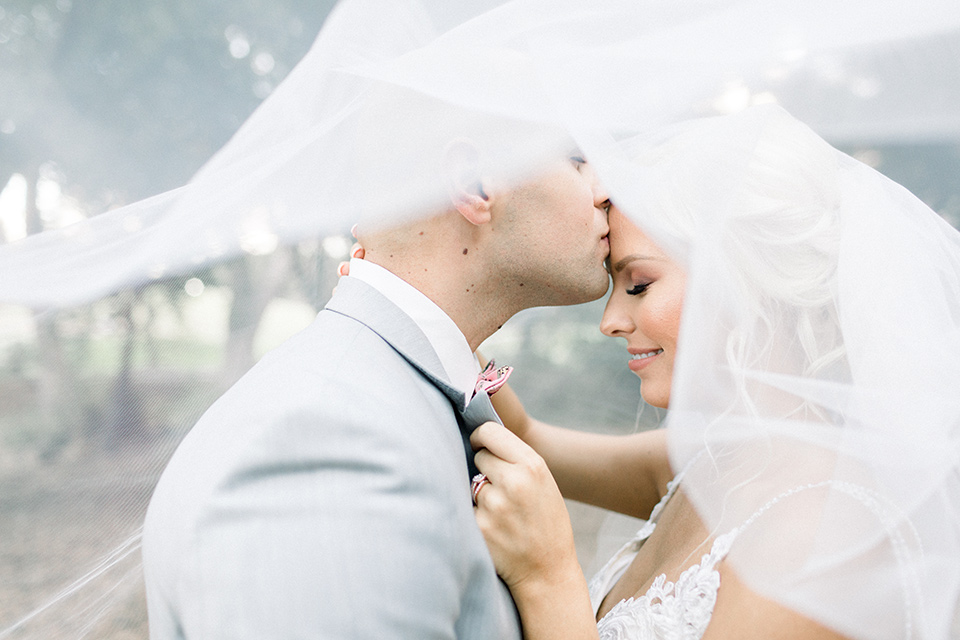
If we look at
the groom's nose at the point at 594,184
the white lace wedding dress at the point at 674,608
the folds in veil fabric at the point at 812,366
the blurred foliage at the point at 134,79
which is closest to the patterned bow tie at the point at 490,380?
the folds in veil fabric at the point at 812,366

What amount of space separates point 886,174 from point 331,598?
1857mm

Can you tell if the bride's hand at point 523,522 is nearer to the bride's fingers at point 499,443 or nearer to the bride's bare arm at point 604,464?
the bride's fingers at point 499,443

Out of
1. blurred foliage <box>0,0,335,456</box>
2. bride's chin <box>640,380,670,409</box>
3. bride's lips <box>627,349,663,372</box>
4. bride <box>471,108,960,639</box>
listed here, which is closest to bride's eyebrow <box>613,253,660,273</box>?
bride <box>471,108,960,639</box>

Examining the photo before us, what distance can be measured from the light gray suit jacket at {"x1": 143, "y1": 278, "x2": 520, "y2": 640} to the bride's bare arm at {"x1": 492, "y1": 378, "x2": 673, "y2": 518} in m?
1.33

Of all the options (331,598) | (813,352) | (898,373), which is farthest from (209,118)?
(898,373)

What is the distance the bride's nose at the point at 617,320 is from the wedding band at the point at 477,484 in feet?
2.47

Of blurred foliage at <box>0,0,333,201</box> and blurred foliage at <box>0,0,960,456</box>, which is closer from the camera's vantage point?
blurred foliage at <box>0,0,960,456</box>

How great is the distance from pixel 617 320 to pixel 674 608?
33.9 inches

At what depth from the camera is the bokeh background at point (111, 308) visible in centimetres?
148

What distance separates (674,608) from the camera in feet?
5.38

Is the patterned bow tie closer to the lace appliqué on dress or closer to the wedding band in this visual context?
the wedding band

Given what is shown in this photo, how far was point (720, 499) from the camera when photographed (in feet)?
5.49

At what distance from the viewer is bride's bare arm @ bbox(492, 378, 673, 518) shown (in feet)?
8.46

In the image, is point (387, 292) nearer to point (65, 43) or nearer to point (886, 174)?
point (886, 174)
